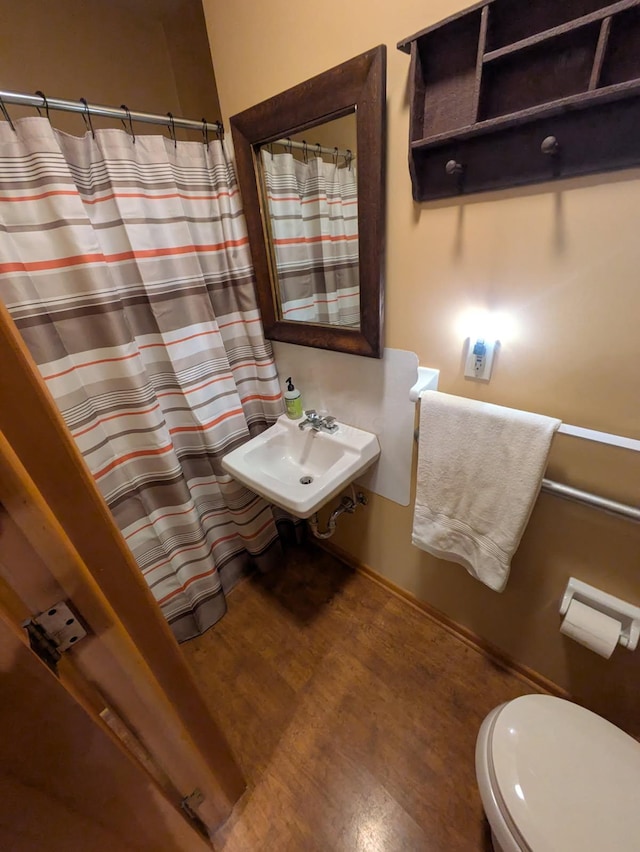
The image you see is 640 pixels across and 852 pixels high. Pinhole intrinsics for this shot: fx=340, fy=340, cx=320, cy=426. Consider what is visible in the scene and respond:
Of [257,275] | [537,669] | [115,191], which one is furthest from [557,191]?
[537,669]

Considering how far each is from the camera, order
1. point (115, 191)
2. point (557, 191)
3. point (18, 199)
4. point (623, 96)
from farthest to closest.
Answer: point (115, 191), point (18, 199), point (557, 191), point (623, 96)

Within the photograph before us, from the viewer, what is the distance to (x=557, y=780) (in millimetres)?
753

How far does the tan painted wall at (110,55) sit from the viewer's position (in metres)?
1.14

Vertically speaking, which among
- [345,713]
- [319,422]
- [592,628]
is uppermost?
[319,422]

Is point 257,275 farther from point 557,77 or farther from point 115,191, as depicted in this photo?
point 557,77

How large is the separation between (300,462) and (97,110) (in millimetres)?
1235

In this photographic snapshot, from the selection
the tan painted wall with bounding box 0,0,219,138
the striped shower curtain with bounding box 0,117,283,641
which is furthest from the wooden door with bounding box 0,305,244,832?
the tan painted wall with bounding box 0,0,219,138

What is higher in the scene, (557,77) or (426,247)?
(557,77)

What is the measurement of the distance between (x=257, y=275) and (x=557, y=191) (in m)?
0.94

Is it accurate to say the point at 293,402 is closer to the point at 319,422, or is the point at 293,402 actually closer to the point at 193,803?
the point at 319,422

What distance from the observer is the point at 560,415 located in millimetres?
845

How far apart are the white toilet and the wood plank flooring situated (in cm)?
39

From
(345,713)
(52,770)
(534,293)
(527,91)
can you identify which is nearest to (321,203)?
(527,91)

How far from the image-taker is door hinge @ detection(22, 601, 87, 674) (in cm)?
44
